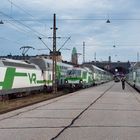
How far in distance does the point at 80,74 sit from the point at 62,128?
47733 mm

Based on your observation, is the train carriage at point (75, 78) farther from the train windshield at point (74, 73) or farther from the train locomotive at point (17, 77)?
the train locomotive at point (17, 77)

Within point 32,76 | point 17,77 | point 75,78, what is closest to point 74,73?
point 75,78

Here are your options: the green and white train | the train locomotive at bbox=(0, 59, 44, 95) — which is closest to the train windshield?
the green and white train

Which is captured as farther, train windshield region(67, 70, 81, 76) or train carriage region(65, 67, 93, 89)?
train windshield region(67, 70, 81, 76)

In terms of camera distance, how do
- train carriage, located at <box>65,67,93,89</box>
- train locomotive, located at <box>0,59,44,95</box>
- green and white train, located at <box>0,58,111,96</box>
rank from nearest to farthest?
train locomotive, located at <box>0,59,44,95</box>
green and white train, located at <box>0,58,111,96</box>
train carriage, located at <box>65,67,93,89</box>

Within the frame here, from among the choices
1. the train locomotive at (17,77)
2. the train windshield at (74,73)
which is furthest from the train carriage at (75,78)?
the train locomotive at (17,77)

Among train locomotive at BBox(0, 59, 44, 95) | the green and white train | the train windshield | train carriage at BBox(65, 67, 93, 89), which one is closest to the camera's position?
train locomotive at BBox(0, 59, 44, 95)

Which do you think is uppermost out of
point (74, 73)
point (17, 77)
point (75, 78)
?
point (74, 73)

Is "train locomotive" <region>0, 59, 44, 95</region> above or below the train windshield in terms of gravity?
below

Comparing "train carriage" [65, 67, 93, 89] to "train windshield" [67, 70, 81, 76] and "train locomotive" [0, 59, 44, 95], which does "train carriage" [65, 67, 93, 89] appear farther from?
"train locomotive" [0, 59, 44, 95]

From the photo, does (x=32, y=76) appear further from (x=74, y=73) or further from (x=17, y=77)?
(x=74, y=73)

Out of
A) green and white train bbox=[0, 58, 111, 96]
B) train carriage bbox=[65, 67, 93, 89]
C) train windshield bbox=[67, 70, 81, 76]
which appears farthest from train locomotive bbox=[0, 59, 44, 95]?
train windshield bbox=[67, 70, 81, 76]

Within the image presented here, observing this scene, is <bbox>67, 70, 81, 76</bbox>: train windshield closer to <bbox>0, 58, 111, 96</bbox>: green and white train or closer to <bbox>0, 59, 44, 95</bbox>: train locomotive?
<bbox>0, 58, 111, 96</bbox>: green and white train

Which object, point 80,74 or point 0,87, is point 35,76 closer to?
point 0,87
